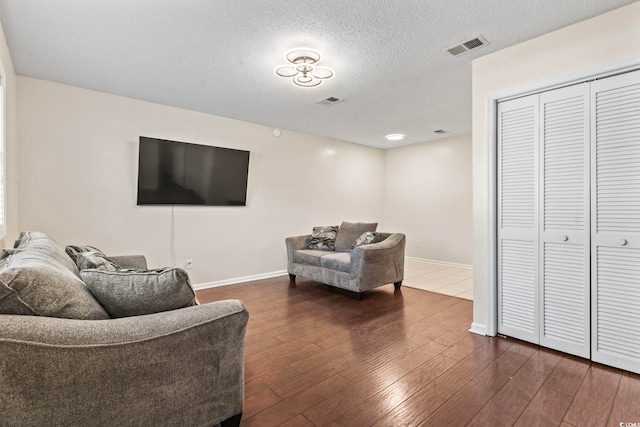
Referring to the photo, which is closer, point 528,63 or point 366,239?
point 528,63

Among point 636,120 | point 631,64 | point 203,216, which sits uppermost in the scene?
point 631,64

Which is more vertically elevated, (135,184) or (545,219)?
(135,184)

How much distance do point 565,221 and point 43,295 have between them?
310cm

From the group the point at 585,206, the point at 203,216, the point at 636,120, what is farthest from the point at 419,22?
the point at 203,216

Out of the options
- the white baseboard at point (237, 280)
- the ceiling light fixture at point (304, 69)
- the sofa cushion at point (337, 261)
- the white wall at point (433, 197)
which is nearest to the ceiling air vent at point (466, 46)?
the ceiling light fixture at point (304, 69)

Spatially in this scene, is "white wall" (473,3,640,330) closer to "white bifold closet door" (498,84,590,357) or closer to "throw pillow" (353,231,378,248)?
"white bifold closet door" (498,84,590,357)

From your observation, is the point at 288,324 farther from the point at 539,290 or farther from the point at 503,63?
the point at 503,63

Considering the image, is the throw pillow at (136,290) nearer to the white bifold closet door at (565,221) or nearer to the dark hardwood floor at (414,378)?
the dark hardwood floor at (414,378)

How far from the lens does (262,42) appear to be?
247 centimetres

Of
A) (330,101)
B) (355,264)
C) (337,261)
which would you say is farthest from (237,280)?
(330,101)

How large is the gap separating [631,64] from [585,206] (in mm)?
947

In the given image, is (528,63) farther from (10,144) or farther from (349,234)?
(10,144)

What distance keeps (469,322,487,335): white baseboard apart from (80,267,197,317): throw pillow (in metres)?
2.49

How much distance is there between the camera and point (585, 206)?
226 centimetres
